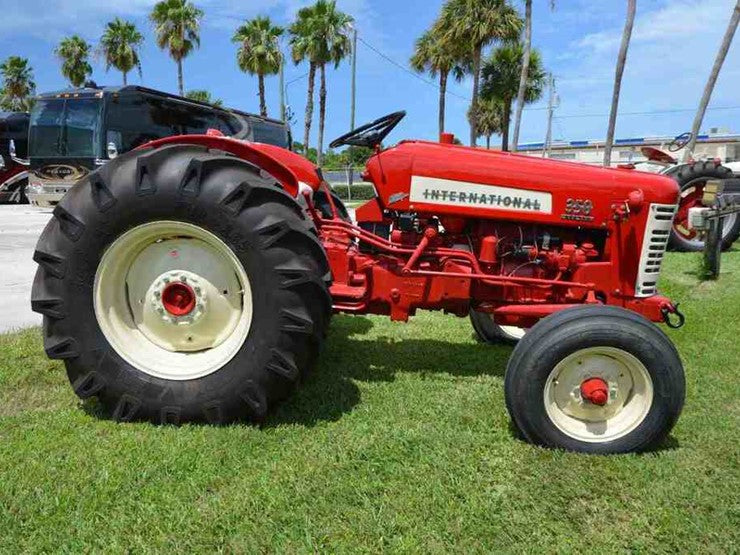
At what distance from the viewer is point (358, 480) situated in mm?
2281

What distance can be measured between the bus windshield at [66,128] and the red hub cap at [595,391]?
1037 cm

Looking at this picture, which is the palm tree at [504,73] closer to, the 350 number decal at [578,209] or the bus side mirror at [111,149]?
the bus side mirror at [111,149]

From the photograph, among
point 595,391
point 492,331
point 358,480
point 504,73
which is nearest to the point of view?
point 358,480

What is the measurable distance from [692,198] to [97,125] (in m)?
9.77

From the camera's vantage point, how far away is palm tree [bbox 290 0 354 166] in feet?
86.5

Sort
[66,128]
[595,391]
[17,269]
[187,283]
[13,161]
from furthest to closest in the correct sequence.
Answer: [13,161]
[66,128]
[17,269]
[187,283]
[595,391]

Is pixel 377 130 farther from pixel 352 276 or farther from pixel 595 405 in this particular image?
pixel 595 405

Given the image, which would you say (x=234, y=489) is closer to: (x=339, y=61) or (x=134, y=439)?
(x=134, y=439)

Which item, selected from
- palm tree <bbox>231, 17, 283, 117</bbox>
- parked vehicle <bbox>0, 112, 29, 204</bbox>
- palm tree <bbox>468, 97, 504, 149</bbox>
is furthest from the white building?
parked vehicle <bbox>0, 112, 29, 204</bbox>

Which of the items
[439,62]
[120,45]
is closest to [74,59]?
[120,45]

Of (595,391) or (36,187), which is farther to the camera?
(36,187)

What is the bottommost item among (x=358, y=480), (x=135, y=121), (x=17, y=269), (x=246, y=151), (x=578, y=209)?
(x=17, y=269)

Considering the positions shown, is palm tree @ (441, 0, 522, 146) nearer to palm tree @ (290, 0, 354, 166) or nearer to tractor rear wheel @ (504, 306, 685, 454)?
palm tree @ (290, 0, 354, 166)

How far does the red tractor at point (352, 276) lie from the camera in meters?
2.53
